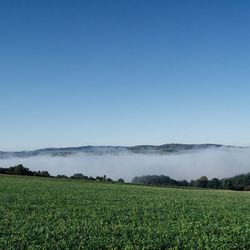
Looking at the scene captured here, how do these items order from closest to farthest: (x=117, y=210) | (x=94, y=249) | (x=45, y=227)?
(x=94, y=249), (x=45, y=227), (x=117, y=210)

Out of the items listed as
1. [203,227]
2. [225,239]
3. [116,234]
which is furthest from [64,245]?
[203,227]

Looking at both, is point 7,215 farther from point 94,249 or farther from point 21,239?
point 94,249

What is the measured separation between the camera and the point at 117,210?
96.8 feet

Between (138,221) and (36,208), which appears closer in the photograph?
(138,221)

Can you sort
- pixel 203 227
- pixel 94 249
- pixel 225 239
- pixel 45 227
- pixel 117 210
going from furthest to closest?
pixel 117 210
pixel 203 227
pixel 45 227
pixel 225 239
pixel 94 249

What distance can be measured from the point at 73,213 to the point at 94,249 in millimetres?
9937

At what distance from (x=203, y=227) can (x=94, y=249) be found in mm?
7888

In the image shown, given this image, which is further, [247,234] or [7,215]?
[7,215]

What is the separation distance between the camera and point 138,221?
78.9ft

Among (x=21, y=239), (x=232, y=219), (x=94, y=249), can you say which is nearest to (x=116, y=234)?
(x=94, y=249)

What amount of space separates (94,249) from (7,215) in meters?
9.63

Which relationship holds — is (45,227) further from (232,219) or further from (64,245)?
(232,219)

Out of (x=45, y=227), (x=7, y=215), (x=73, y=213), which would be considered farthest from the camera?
(x=73, y=213)

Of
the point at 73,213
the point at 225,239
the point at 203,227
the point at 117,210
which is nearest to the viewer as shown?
the point at 225,239
